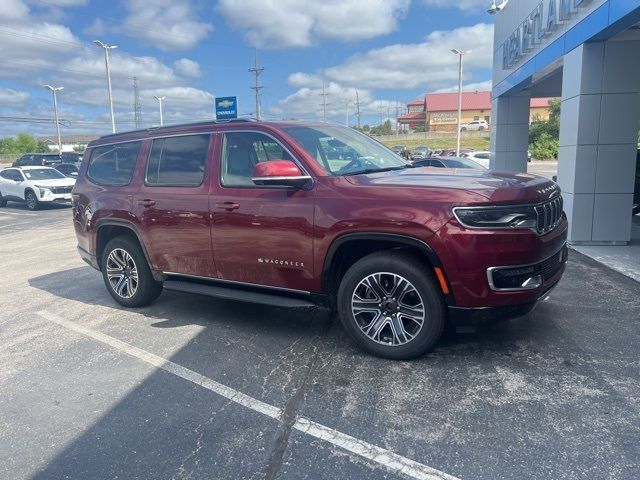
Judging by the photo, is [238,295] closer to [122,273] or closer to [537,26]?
[122,273]

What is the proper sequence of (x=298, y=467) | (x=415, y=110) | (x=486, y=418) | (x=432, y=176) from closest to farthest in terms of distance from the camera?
(x=298, y=467)
(x=486, y=418)
(x=432, y=176)
(x=415, y=110)

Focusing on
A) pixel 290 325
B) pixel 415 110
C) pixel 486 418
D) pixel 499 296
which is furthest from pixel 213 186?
pixel 415 110

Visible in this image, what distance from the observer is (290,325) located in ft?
16.8

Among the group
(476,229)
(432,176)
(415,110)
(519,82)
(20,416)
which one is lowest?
(20,416)

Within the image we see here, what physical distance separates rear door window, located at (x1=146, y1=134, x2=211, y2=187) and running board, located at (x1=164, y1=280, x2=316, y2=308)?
1.01 m

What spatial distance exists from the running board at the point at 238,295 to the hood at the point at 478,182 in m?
1.15

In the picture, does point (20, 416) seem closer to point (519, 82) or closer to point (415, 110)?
point (519, 82)

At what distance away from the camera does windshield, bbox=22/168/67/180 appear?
1984cm

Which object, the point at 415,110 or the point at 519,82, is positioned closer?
the point at 519,82

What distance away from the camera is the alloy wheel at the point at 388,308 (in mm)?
3959

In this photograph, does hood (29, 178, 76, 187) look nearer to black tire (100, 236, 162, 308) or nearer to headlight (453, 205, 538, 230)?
black tire (100, 236, 162, 308)

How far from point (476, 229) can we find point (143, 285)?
372cm

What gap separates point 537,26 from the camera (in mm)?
11234

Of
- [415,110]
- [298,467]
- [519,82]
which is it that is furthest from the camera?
[415,110]
